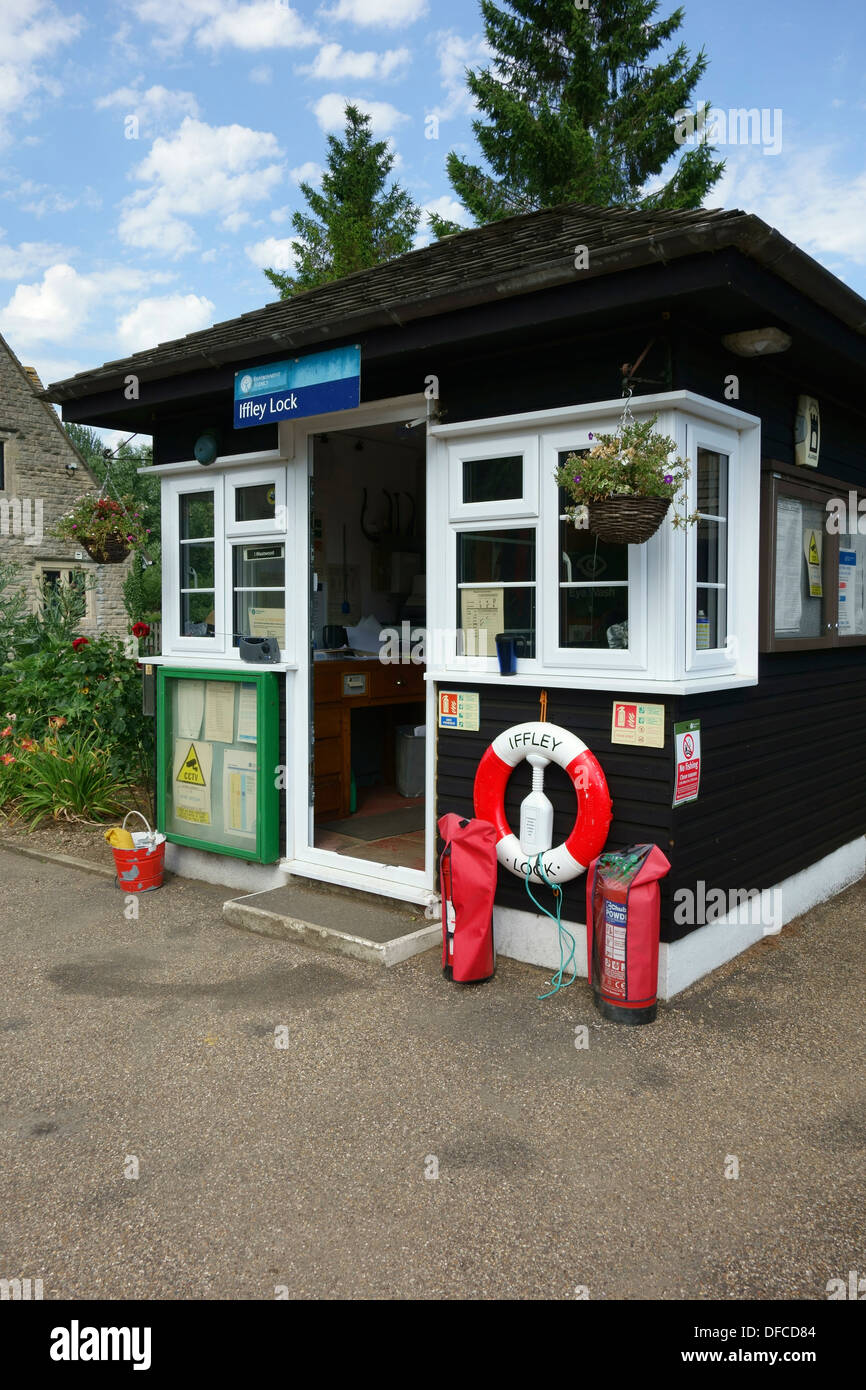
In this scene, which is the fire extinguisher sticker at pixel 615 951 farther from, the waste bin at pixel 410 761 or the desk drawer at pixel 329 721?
the waste bin at pixel 410 761

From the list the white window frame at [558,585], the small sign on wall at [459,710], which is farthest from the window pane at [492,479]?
the small sign on wall at [459,710]

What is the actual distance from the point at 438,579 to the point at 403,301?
4.19 feet

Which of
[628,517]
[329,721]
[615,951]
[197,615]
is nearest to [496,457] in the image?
[628,517]

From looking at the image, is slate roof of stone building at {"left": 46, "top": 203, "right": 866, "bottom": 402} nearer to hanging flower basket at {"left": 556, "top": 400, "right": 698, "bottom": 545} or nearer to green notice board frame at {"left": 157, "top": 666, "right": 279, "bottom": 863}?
hanging flower basket at {"left": 556, "top": 400, "right": 698, "bottom": 545}

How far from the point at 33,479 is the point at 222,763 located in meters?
18.0

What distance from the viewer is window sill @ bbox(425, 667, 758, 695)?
4082 millimetres

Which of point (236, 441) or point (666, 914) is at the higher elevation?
point (236, 441)

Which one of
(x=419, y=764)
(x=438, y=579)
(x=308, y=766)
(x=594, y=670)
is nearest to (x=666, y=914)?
(x=594, y=670)

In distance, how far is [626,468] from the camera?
374 centimetres

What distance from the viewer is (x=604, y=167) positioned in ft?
60.0

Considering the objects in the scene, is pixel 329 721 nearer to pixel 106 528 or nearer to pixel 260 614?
pixel 260 614

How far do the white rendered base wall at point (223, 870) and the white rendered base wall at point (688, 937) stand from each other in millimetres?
1539

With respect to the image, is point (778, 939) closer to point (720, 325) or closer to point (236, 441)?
point (720, 325)
